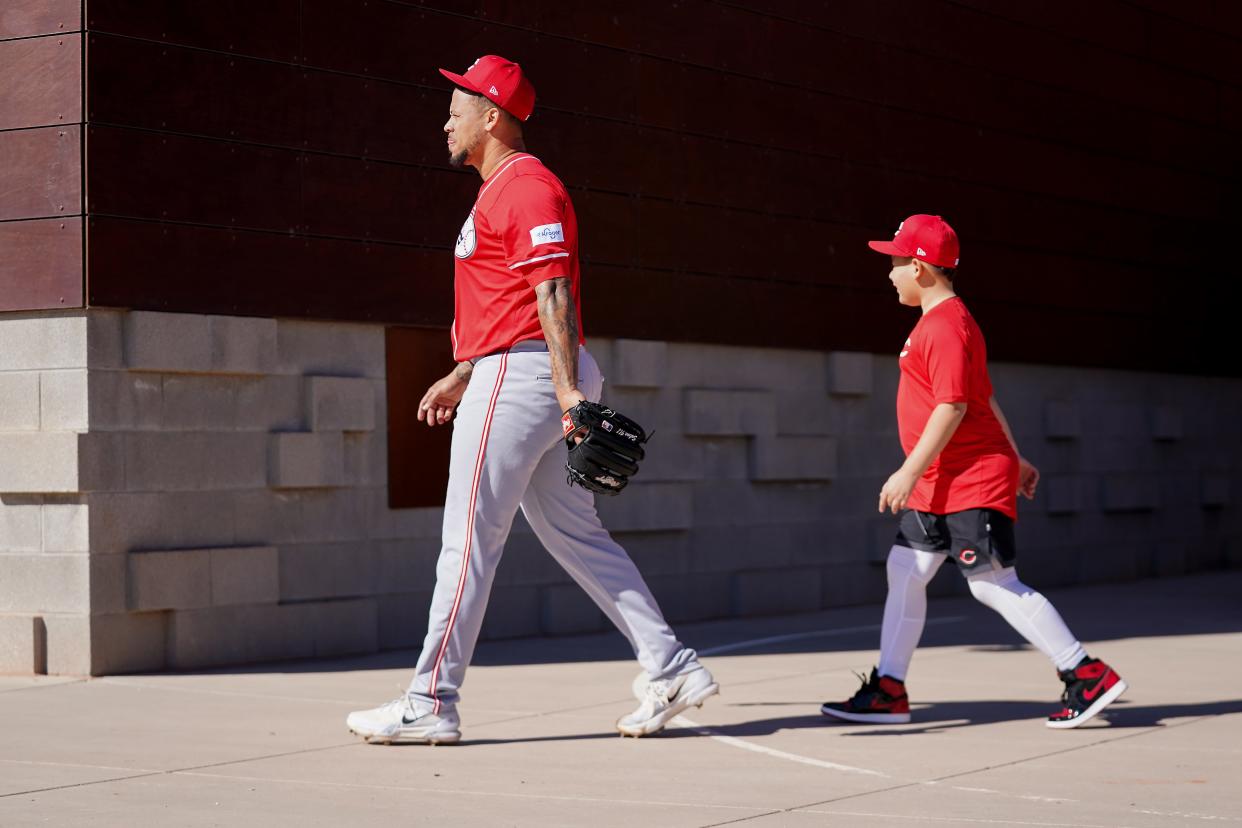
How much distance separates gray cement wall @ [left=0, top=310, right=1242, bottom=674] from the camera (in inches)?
339

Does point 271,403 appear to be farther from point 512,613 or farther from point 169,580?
point 512,613

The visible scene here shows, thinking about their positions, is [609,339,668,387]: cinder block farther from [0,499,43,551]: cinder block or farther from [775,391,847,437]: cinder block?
[0,499,43,551]: cinder block

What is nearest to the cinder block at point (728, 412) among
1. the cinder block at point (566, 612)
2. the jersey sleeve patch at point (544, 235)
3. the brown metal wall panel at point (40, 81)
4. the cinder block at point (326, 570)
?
the cinder block at point (566, 612)

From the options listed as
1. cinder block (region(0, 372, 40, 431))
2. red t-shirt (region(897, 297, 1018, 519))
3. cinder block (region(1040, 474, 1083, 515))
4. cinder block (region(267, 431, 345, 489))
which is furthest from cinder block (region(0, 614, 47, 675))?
cinder block (region(1040, 474, 1083, 515))

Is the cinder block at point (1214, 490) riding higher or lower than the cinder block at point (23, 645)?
higher

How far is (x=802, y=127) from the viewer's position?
12594mm

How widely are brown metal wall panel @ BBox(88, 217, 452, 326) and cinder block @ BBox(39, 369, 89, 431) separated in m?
0.38

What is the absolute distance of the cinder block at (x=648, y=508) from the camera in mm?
11266

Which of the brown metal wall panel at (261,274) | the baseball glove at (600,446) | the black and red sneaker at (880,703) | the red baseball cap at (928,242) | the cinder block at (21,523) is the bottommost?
the black and red sneaker at (880,703)

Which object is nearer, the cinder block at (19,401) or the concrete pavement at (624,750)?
the concrete pavement at (624,750)

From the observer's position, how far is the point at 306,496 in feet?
31.4

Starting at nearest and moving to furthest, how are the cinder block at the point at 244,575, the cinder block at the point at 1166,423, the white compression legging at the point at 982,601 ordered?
1. the white compression legging at the point at 982,601
2. the cinder block at the point at 244,575
3. the cinder block at the point at 1166,423

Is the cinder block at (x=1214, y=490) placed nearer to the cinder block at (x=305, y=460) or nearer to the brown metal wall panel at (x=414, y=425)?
the brown metal wall panel at (x=414, y=425)

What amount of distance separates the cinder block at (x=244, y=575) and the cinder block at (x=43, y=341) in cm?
116
